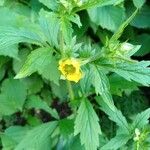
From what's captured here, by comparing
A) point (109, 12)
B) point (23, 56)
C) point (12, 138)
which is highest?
point (109, 12)

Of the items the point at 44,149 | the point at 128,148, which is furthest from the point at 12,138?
the point at 128,148

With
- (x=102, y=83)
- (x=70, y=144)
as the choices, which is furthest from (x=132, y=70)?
(x=70, y=144)

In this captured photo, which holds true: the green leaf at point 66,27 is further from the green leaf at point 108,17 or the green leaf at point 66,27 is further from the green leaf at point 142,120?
the green leaf at point 108,17

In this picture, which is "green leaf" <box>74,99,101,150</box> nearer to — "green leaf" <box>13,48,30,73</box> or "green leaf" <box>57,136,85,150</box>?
"green leaf" <box>57,136,85,150</box>

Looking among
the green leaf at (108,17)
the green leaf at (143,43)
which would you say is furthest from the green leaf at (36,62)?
the green leaf at (143,43)

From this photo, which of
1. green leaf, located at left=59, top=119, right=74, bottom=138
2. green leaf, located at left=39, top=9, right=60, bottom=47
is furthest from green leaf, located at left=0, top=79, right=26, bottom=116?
green leaf, located at left=39, top=9, right=60, bottom=47

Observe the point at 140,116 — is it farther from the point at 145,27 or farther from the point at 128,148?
the point at 145,27
